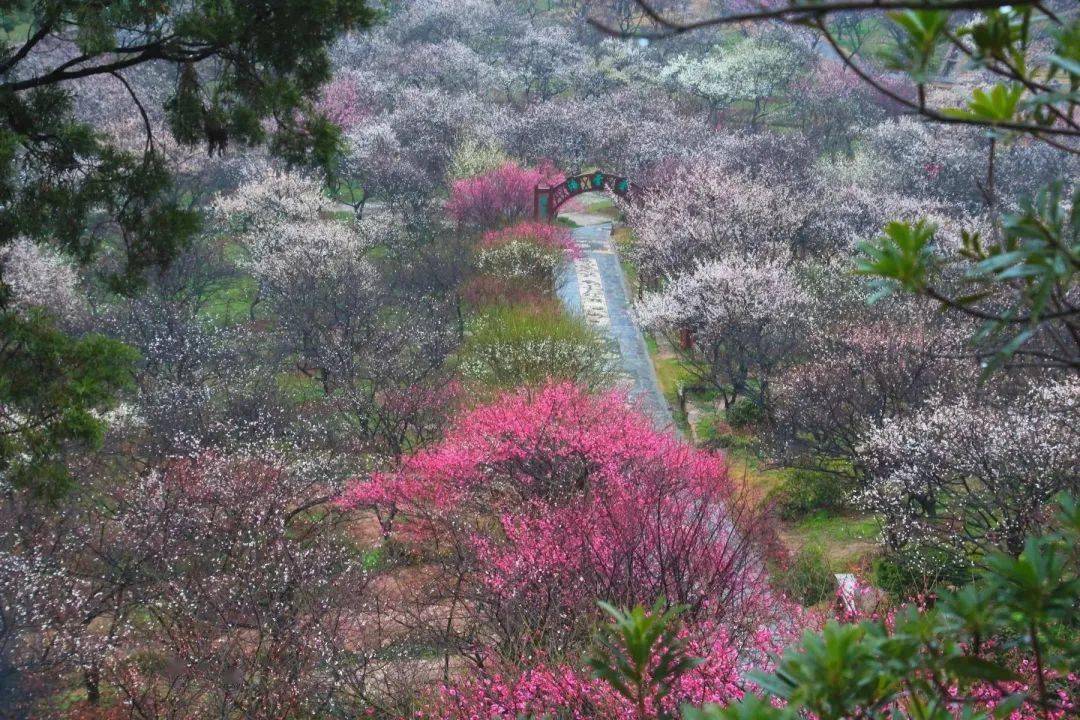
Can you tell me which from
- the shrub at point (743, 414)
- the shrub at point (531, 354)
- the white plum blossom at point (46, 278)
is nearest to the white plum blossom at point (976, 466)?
the shrub at point (743, 414)

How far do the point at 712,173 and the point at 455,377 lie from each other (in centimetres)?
1702

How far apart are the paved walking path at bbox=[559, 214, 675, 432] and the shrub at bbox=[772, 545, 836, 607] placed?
Answer: 309 inches

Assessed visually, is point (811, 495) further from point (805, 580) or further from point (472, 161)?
point (472, 161)

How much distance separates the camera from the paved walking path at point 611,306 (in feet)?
86.8

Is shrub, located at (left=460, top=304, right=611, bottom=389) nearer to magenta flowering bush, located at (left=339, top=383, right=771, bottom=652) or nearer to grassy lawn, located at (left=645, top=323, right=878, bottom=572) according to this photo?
magenta flowering bush, located at (left=339, top=383, right=771, bottom=652)

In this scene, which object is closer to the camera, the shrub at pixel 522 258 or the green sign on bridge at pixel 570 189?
the shrub at pixel 522 258

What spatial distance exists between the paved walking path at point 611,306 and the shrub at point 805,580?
7839 millimetres

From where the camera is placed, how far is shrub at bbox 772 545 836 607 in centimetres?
1434

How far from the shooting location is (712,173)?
36.2 meters

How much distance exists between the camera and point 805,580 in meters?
14.8

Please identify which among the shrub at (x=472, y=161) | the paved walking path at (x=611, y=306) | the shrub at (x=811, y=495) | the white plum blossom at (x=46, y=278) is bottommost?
the paved walking path at (x=611, y=306)

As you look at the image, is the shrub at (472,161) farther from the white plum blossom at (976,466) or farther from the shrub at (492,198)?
the white plum blossom at (976,466)

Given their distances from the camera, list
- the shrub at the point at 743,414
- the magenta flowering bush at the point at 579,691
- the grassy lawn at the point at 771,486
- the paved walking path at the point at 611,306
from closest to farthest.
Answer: the magenta flowering bush at the point at 579,691
the grassy lawn at the point at 771,486
the shrub at the point at 743,414
the paved walking path at the point at 611,306

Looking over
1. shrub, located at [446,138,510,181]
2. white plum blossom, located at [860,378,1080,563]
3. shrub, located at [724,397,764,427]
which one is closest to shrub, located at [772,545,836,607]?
white plum blossom, located at [860,378,1080,563]
